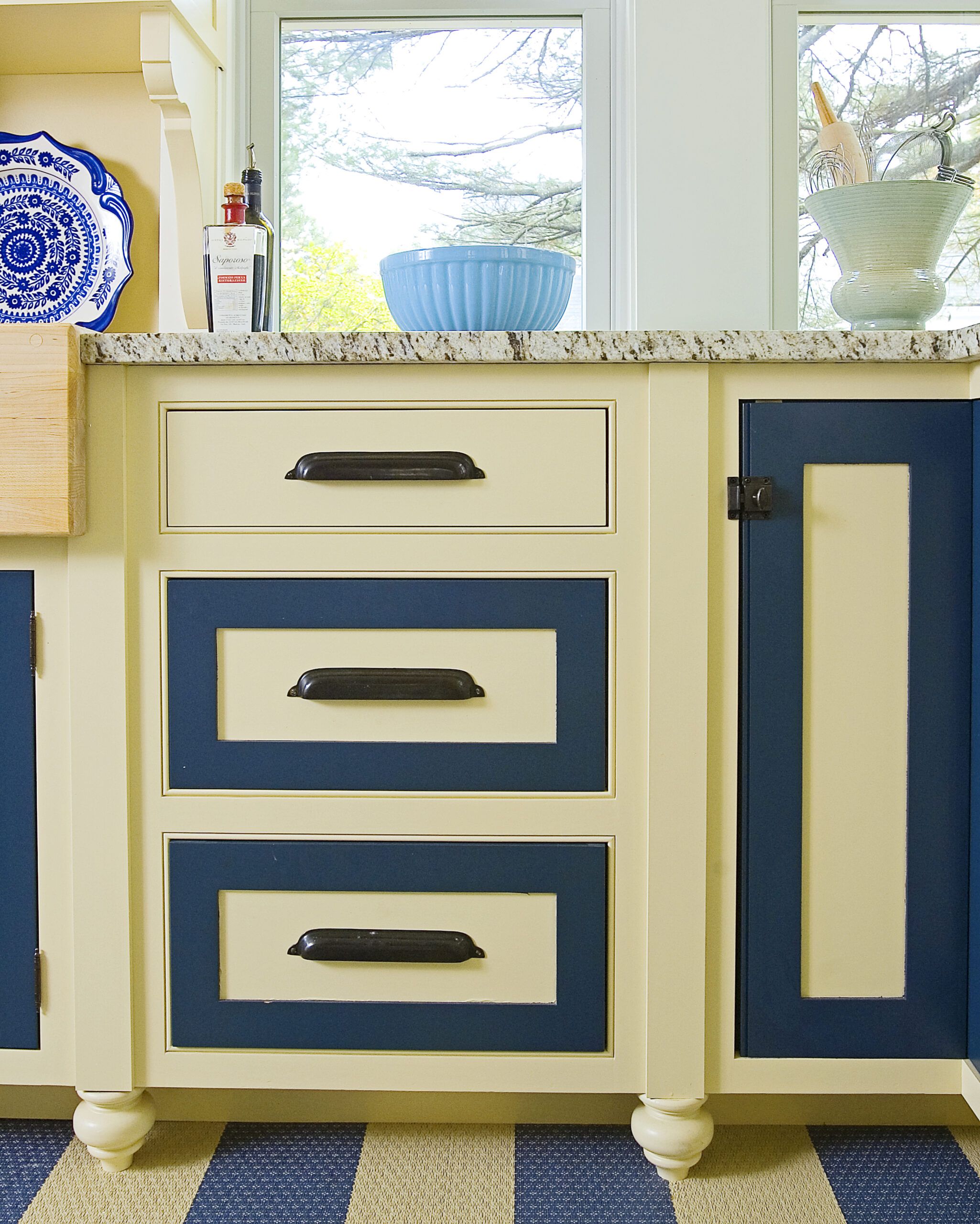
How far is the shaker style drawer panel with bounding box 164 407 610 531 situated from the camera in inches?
41.7

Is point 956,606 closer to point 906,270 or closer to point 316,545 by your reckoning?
point 906,270

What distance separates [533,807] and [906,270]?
0.81 metres

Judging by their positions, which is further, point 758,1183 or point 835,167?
point 835,167

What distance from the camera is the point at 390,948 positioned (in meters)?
1.08

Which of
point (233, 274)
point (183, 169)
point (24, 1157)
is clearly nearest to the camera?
point (24, 1157)

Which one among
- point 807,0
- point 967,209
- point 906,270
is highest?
point 807,0

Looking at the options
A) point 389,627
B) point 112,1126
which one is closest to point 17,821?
point 112,1126

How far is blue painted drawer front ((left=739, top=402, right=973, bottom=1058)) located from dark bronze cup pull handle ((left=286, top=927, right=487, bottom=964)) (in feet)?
1.01

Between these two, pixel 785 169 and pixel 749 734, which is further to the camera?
pixel 785 169

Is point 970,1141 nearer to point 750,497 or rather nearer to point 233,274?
point 750,497

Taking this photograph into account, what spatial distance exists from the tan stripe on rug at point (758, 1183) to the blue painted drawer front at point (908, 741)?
14 cm

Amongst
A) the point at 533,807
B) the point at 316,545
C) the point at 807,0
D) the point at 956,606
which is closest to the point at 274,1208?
the point at 533,807

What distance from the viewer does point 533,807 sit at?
3.53 feet

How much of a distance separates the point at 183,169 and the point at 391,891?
3.28ft
